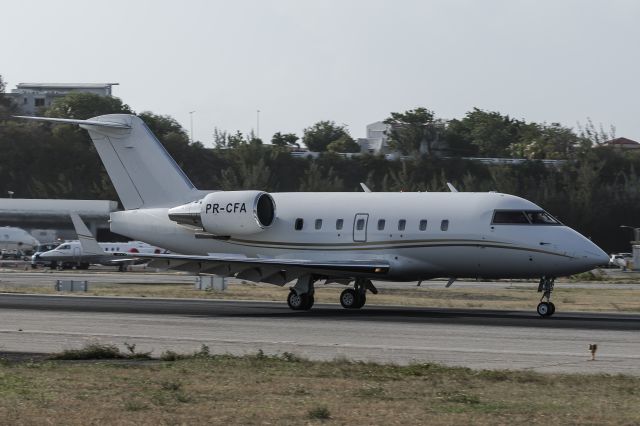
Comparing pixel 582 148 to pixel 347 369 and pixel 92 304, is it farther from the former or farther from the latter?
A: pixel 347 369

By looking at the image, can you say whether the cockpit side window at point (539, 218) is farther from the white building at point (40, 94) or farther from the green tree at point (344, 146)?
the white building at point (40, 94)

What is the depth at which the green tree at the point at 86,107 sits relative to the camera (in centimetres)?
13350

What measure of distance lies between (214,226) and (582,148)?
67.7 meters

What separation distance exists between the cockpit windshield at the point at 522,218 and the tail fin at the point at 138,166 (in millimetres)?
10272

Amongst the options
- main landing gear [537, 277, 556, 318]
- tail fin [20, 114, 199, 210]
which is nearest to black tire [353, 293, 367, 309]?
main landing gear [537, 277, 556, 318]

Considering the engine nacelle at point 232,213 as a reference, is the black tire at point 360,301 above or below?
below

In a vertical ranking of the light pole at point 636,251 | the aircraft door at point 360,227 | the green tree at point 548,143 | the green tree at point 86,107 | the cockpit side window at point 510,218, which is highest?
the green tree at point 86,107

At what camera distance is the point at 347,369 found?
18094mm

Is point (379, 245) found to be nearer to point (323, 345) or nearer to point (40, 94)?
point (323, 345)

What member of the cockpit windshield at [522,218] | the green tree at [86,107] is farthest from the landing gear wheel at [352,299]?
→ the green tree at [86,107]

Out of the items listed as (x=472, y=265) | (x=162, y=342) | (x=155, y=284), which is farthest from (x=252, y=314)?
(x=155, y=284)

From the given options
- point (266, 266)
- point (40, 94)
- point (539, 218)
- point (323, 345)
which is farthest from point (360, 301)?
point (40, 94)

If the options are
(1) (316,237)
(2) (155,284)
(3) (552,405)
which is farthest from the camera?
(2) (155,284)

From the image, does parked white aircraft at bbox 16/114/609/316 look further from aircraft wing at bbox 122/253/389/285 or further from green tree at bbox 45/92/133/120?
green tree at bbox 45/92/133/120
